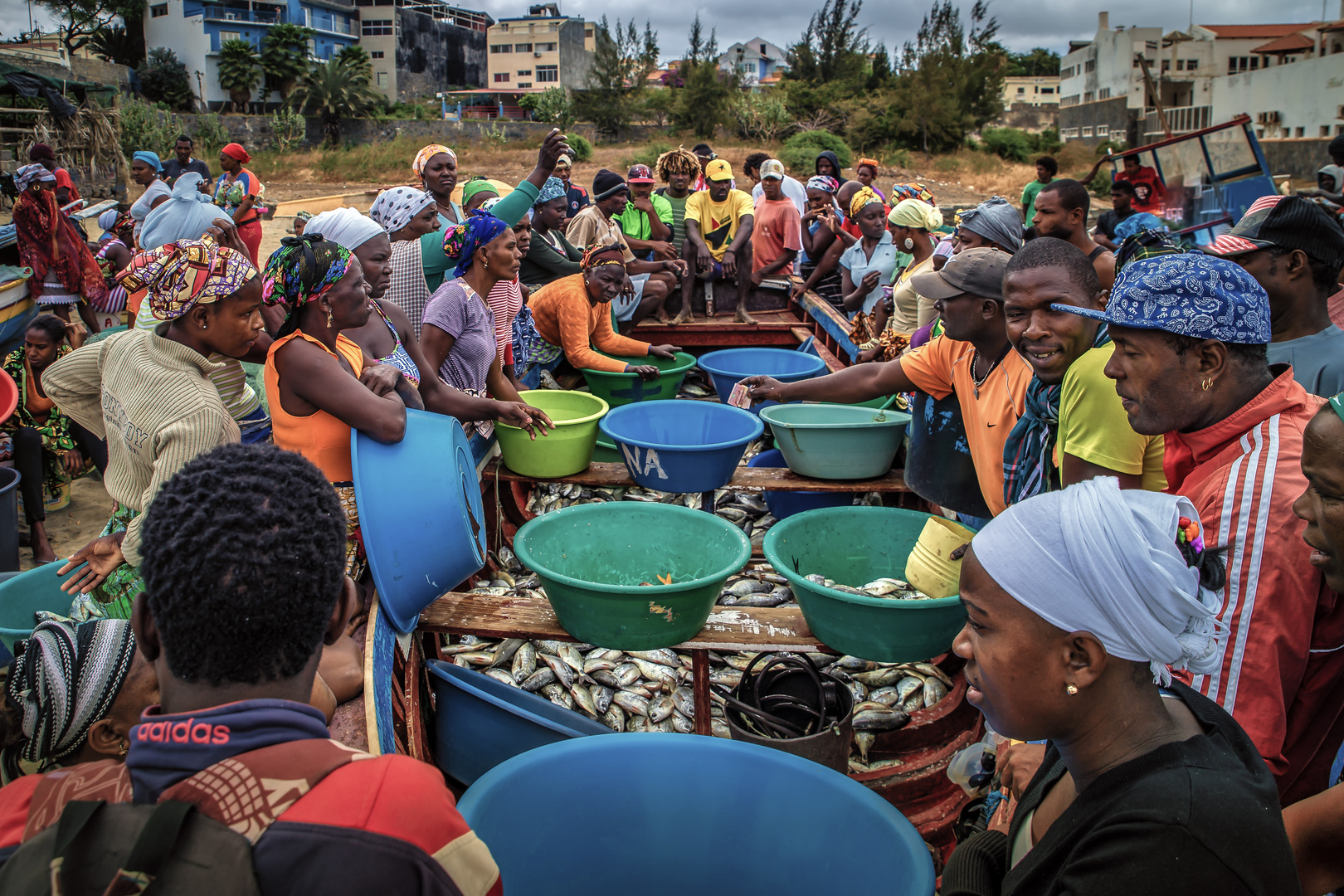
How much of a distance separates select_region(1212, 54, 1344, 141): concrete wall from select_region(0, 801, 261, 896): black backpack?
3250 centimetres

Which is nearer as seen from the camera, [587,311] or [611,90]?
[587,311]

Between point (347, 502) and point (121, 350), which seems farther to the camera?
point (347, 502)

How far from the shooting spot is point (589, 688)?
3.23 meters

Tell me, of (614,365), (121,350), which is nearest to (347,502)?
(121,350)

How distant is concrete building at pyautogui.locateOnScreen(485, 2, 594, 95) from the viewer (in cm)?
6788

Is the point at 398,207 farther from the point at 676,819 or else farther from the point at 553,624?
the point at 676,819

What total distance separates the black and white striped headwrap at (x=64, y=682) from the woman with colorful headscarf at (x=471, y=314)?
2.46 metres

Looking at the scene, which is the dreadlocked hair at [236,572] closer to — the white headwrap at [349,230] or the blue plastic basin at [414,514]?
the blue plastic basin at [414,514]

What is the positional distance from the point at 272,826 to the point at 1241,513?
1.81 m

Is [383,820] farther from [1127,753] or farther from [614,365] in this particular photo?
[614,365]

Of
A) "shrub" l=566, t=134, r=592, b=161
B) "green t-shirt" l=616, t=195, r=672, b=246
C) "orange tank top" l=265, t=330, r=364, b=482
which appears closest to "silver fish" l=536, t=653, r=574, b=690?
"orange tank top" l=265, t=330, r=364, b=482

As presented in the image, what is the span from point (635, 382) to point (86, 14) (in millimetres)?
61422

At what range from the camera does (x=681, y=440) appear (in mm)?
4715

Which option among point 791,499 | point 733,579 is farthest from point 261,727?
point 791,499
